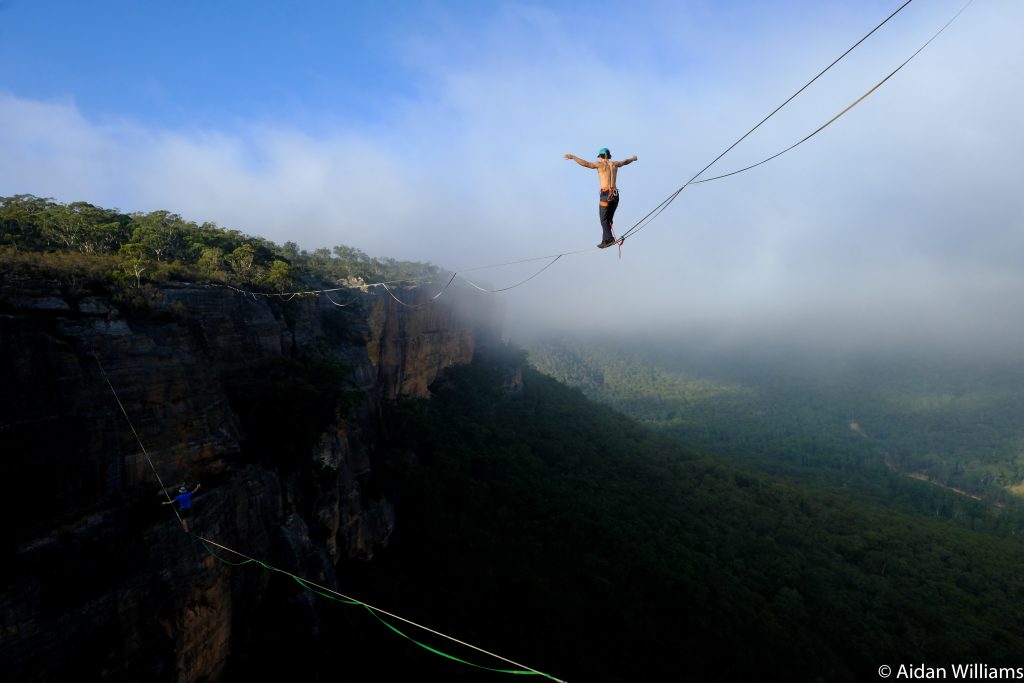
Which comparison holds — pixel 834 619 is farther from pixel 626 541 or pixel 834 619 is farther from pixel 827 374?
pixel 827 374

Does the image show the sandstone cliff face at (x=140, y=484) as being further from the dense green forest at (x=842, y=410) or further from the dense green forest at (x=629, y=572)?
the dense green forest at (x=842, y=410)

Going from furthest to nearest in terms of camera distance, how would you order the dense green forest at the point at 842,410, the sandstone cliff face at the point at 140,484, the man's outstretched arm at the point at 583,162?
1. the dense green forest at the point at 842,410
2. the man's outstretched arm at the point at 583,162
3. the sandstone cliff face at the point at 140,484

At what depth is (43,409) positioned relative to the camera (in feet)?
34.3

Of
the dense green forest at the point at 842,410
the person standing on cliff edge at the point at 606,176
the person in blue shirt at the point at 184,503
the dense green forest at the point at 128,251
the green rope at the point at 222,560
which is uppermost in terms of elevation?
the person standing on cliff edge at the point at 606,176

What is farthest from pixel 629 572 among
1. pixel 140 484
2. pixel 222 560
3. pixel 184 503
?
pixel 140 484

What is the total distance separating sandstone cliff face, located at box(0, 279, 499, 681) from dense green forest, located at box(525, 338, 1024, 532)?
69.6 metres

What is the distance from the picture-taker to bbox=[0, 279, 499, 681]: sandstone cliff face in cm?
984

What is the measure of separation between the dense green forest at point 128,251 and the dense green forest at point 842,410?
69.9 meters

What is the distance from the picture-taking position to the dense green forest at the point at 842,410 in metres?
83.9

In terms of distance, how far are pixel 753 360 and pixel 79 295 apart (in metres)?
200

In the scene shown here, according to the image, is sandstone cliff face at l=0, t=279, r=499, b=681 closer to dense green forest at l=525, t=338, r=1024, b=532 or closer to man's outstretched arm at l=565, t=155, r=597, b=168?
man's outstretched arm at l=565, t=155, r=597, b=168

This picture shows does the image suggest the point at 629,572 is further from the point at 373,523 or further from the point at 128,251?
the point at 128,251

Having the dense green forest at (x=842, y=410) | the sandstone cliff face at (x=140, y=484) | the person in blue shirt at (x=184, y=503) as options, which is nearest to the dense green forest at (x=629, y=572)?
the sandstone cliff face at (x=140, y=484)

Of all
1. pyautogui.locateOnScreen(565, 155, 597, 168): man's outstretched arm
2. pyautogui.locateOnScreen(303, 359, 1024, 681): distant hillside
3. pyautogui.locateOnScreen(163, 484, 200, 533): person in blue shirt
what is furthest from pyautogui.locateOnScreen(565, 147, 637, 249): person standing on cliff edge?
pyautogui.locateOnScreen(303, 359, 1024, 681): distant hillside
